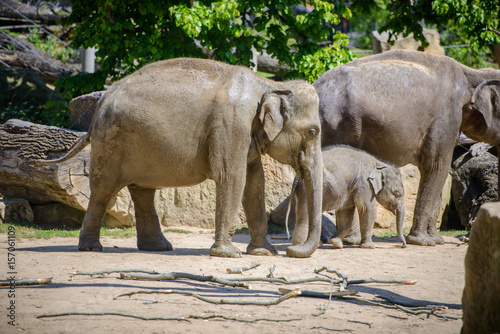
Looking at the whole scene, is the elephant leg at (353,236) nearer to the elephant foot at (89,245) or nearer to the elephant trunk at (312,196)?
the elephant trunk at (312,196)

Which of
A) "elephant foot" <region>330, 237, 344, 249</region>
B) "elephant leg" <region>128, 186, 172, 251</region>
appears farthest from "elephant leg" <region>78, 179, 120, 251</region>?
"elephant foot" <region>330, 237, 344, 249</region>

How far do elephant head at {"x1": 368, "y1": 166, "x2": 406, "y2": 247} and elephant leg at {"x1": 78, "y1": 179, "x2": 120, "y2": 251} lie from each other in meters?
2.87

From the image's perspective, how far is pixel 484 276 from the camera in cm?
300

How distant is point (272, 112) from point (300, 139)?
1.45 feet

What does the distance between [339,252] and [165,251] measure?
1.82 m

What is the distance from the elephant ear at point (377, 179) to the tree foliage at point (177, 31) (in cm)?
392

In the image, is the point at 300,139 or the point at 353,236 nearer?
the point at 300,139

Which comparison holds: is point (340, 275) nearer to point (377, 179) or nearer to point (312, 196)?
point (312, 196)

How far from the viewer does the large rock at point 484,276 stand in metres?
2.90

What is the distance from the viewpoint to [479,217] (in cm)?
305

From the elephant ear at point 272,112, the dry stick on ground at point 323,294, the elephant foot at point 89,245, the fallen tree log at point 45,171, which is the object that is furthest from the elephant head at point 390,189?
the fallen tree log at point 45,171

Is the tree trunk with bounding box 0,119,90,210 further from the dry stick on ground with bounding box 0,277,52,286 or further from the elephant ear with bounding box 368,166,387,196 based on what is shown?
the dry stick on ground with bounding box 0,277,52,286

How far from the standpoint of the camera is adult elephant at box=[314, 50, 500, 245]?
23.8ft

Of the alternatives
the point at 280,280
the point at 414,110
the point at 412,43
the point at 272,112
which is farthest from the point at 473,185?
the point at 412,43
